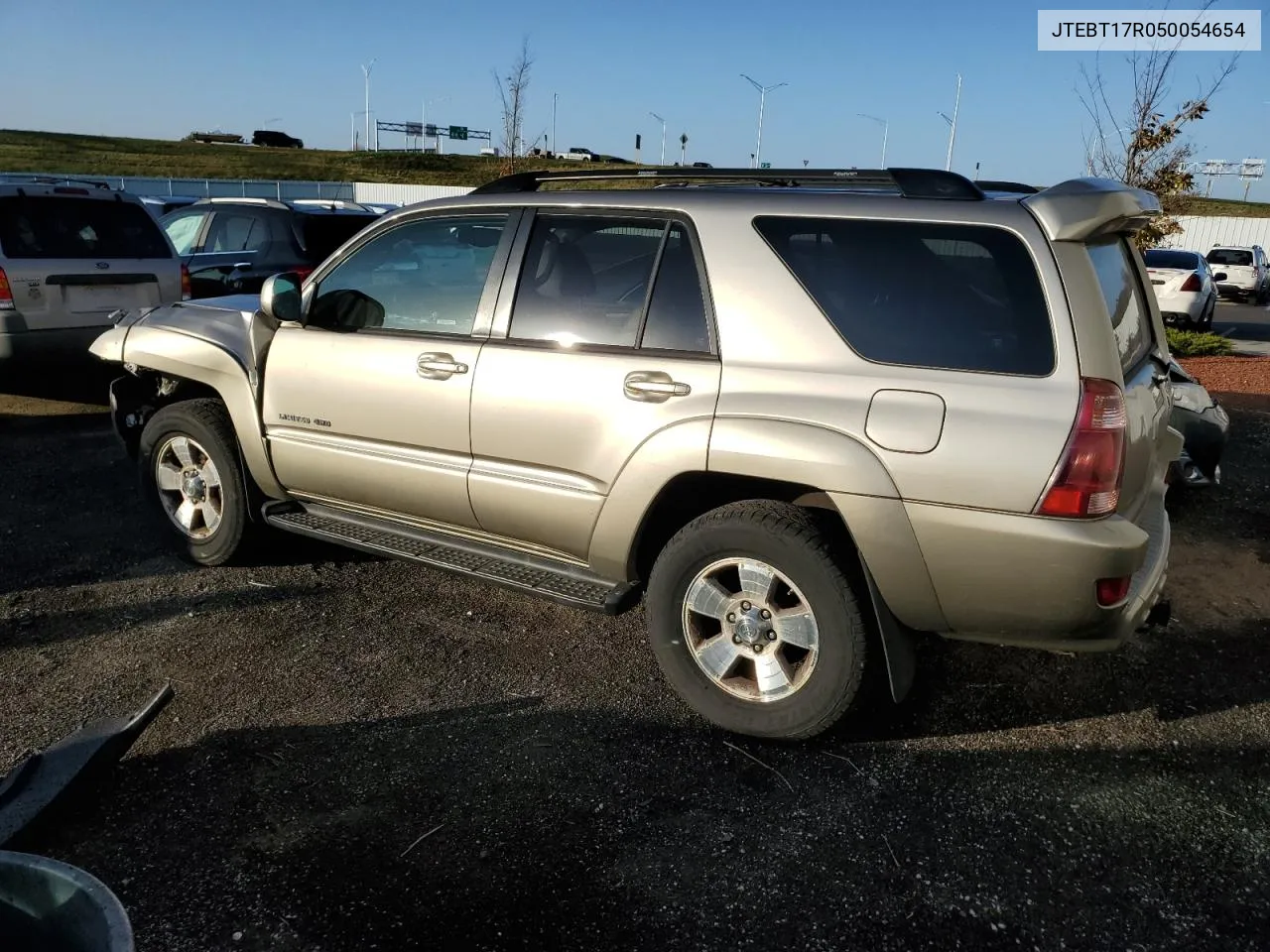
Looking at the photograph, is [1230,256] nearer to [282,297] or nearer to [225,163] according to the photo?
[282,297]

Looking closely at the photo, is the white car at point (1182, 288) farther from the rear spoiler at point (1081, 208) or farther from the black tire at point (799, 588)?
the black tire at point (799, 588)

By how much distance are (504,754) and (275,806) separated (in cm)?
74

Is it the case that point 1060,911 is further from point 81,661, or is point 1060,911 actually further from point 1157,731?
point 81,661

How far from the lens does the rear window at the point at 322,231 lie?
988 centimetres

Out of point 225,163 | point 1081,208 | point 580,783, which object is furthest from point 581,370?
point 225,163

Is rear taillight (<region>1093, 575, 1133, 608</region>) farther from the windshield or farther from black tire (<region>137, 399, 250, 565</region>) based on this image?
the windshield

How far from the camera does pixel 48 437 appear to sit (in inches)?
292

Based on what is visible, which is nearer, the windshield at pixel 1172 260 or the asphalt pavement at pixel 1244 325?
the asphalt pavement at pixel 1244 325

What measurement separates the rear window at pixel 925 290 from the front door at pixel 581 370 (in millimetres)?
423

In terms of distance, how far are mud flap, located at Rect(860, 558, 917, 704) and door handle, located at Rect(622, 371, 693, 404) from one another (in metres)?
0.85

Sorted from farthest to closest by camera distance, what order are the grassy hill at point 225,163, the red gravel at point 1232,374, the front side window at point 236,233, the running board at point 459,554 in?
1. the grassy hill at point 225,163
2. the red gravel at point 1232,374
3. the front side window at point 236,233
4. the running board at point 459,554

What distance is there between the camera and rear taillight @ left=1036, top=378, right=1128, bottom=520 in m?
2.89

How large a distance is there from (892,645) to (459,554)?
5.86 ft

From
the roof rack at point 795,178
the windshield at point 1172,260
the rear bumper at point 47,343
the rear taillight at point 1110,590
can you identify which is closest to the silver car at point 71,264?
the rear bumper at point 47,343
